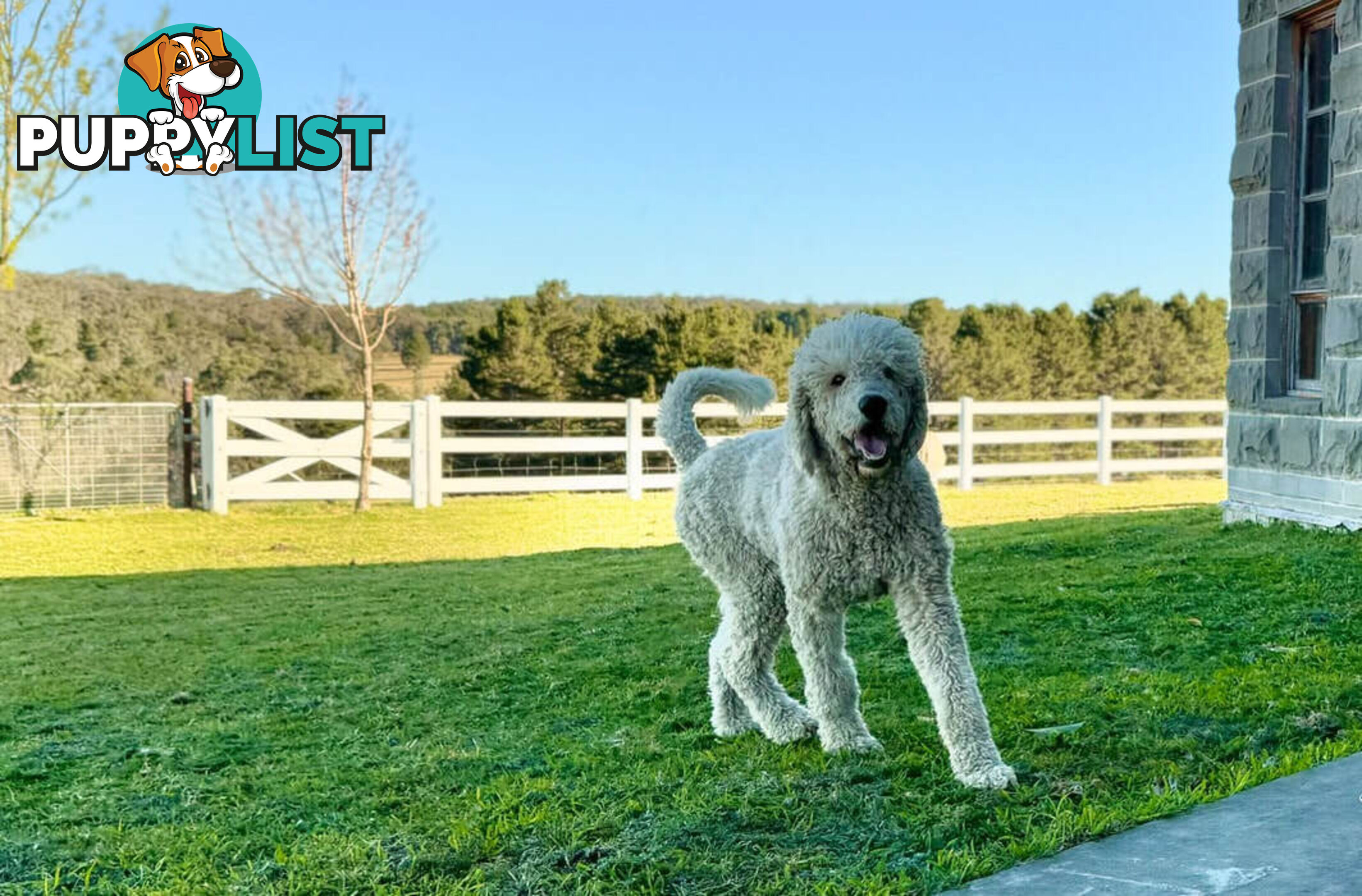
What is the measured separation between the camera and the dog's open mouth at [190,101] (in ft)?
38.8

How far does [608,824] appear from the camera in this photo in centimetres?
305

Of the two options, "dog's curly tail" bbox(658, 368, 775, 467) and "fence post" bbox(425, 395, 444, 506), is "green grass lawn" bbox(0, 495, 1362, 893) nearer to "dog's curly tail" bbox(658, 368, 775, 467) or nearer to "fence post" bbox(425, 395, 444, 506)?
"dog's curly tail" bbox(658, 368, 775, 467)

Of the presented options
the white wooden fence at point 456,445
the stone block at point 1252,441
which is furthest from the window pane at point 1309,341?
the white wooden fence at point 456,445

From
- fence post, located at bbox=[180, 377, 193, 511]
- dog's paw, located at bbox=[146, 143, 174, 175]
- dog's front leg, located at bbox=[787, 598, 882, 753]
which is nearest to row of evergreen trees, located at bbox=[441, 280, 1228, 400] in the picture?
fence post, located at bbox=[180, 377, 193, 511]

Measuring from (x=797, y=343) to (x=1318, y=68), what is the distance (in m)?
10.0

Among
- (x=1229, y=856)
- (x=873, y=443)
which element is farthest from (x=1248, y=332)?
(x=1229, y=856)

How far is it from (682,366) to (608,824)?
53.6 ft

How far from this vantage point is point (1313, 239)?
8.27 meters

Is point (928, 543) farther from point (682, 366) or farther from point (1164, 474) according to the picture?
point (1164, 474)

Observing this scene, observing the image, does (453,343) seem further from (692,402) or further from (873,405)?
(873,405)

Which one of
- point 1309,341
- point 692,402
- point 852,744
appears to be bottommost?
point 852,744

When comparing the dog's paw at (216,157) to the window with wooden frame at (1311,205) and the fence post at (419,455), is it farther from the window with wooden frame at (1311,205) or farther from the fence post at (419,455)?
the window with wooden frame at (1311,205)

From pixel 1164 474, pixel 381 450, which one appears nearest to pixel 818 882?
pixel 381 450

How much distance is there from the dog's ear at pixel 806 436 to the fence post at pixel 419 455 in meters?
13.1
